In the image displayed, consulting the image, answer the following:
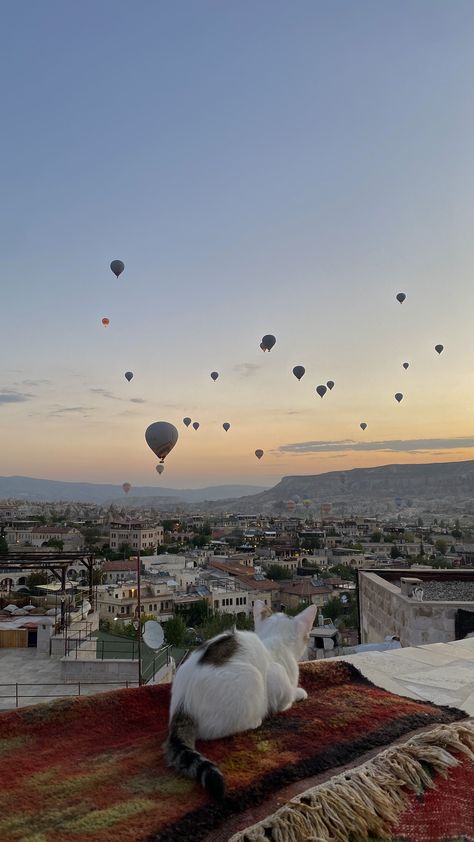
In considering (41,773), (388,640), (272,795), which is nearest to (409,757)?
(272,795)

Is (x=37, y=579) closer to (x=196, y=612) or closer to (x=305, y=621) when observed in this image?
(x=196, y=612)

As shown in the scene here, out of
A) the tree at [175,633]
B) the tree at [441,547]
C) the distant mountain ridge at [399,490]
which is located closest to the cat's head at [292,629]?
the tree at [175,633]

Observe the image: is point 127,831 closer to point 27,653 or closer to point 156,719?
point 156,719

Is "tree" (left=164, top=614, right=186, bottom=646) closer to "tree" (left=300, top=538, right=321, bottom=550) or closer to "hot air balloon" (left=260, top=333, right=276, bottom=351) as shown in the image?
"hot air balloon" (left=260, top=333, right=276, bottom=351)

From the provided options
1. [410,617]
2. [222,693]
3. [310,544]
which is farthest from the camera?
[310,544]

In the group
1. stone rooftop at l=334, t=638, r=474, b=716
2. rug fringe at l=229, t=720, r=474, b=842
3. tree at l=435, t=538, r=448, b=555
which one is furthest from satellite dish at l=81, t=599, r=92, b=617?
tree at l=435, t=538, r=448, b=555

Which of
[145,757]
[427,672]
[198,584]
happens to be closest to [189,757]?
[145,757]
